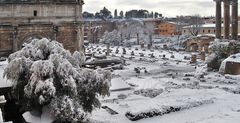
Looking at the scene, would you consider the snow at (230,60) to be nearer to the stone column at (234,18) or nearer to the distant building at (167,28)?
the stone column at (234,18)

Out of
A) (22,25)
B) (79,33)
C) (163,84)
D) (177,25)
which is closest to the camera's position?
(163,84)

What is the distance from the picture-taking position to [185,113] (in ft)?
54.0

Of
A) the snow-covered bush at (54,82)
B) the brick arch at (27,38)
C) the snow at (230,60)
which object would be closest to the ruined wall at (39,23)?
the brick arch at (27,38)

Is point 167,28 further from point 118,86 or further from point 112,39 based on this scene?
point 118,86

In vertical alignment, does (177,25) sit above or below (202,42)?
above

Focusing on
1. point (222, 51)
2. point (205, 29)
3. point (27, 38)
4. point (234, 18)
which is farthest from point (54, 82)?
point (205, 29)

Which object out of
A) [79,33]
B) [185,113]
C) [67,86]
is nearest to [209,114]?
[185,113]

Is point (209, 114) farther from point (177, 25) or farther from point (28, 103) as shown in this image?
point (177, 25)

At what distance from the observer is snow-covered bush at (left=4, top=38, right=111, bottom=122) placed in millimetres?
13031

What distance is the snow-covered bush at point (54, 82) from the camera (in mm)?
13031

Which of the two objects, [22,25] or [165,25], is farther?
[165,25]

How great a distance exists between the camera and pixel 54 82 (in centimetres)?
1355

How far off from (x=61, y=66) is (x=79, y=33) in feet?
58.1

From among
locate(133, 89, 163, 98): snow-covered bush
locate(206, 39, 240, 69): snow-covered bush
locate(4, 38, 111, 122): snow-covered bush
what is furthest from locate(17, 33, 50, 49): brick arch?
locate(4, 38, 111, 122): snow-covered bush
